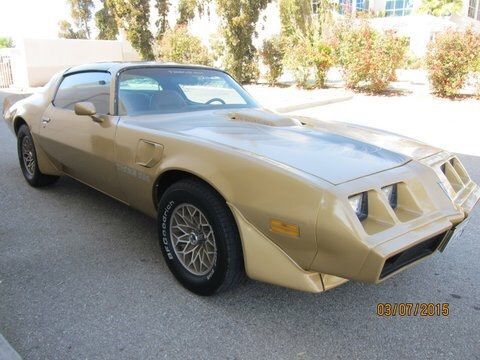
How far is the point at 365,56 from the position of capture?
12.5m

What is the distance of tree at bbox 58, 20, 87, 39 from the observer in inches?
1646

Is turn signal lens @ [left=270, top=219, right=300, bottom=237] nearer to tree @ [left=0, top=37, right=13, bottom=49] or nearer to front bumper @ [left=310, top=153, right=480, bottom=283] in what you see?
front bumper @ [left=310, top=153, right=480, bottom=283]

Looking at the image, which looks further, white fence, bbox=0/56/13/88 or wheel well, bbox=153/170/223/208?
white fence, bbox=0/56/13/88

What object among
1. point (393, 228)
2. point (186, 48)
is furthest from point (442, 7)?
point (393, 228)

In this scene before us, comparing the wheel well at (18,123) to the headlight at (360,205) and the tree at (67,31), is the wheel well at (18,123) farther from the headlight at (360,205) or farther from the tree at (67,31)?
the tree at (67,31)

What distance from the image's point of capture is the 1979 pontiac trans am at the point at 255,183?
2.05 metres

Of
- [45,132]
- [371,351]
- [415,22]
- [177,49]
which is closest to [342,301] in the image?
[371,351]

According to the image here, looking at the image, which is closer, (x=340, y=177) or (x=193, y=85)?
(x=340, y=177)

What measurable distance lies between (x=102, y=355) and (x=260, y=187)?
117 cm

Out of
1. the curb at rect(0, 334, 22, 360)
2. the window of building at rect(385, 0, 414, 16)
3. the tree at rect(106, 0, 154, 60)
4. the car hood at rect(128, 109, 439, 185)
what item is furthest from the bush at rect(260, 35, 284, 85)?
the window of building at rect(385, 0, 414, 16)

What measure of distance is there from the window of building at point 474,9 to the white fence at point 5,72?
48.2 metres

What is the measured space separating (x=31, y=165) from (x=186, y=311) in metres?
3.07

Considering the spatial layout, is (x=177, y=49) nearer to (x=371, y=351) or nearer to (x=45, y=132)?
(x=45, y=132)
